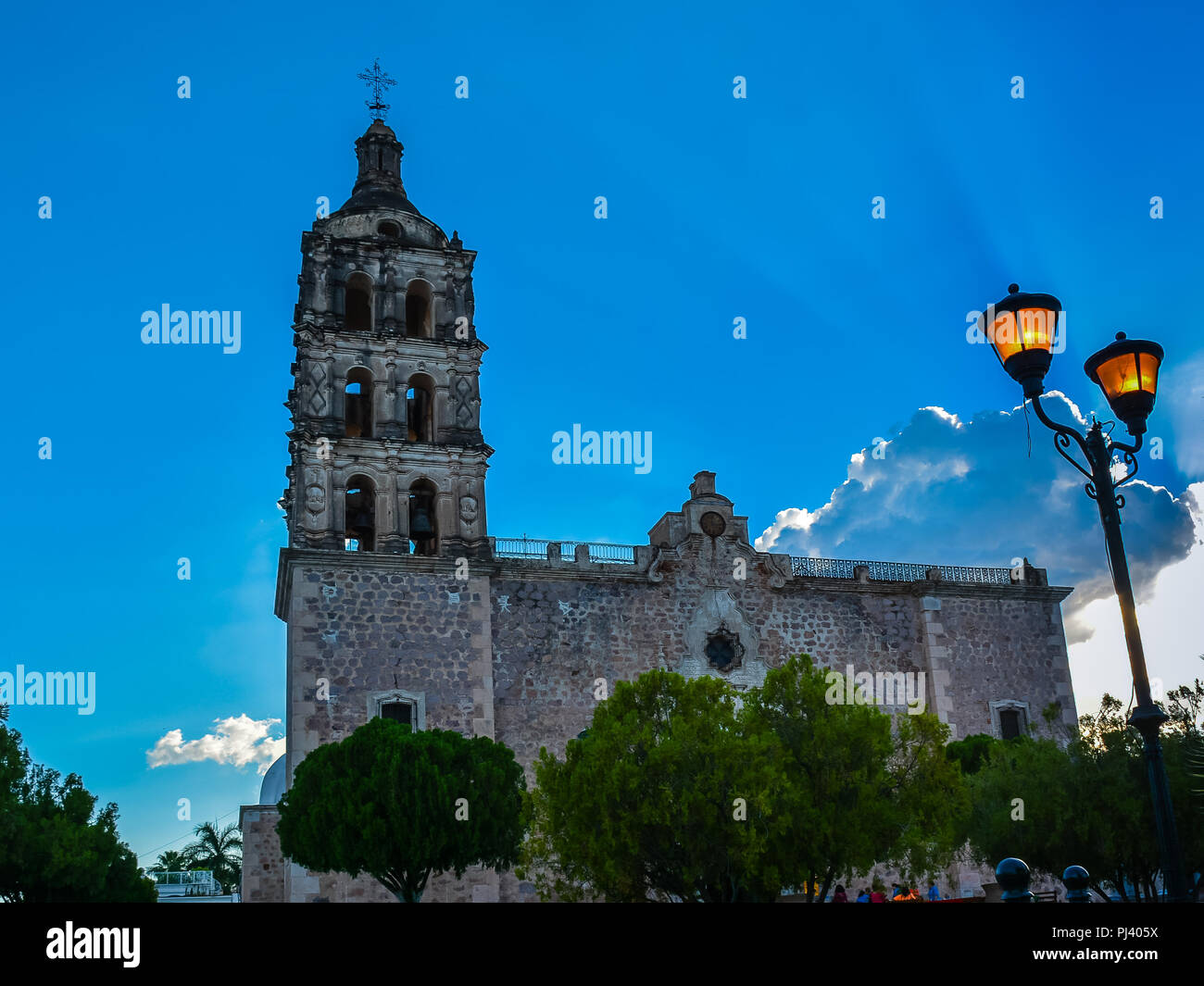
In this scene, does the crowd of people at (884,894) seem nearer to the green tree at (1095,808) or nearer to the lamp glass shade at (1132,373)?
the green tree at (1095,808)

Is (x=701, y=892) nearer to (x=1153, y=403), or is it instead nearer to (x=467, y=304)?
(x=1153, y=403)

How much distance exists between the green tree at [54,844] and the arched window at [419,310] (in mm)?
14071

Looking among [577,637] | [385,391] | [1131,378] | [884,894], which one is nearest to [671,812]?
[884,894]

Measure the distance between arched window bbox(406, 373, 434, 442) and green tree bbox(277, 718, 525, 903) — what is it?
32.1 feet

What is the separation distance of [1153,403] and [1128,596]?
1606mm

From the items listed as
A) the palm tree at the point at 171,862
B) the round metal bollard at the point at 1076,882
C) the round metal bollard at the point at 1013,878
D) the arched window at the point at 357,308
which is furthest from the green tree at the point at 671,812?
the palm tree at the point at 171,862

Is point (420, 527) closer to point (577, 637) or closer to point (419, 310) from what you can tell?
point (577, 637)

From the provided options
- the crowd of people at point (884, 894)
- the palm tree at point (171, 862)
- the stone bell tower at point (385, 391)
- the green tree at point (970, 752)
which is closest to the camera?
the crowd of people at point (884, 894)

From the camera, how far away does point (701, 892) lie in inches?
724

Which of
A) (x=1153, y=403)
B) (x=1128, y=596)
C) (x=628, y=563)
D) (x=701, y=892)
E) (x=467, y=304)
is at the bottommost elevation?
(x=701, y=892)

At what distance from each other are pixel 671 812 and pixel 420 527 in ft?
43.0

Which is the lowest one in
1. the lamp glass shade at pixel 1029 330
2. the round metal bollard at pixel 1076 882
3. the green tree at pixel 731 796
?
the round metal bollard at pixel 1076 882

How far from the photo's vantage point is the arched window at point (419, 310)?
1226 inches
